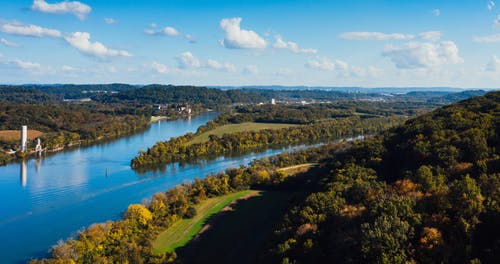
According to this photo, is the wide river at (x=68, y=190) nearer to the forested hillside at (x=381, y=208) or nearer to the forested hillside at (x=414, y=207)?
the forested hillside at (x=381, y=208)

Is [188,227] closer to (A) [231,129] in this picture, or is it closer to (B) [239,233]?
(B) [239,233]

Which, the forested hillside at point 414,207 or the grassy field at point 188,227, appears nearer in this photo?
the forested hillside at point 414,207

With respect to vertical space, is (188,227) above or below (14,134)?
below

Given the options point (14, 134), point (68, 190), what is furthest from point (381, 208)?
point (14, 134)

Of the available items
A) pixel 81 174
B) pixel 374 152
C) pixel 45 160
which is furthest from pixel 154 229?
pixel 45 160

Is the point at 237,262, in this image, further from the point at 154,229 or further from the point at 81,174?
the point at 81,174

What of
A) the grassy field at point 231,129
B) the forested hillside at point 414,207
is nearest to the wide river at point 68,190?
the grassy field at point 231,129
